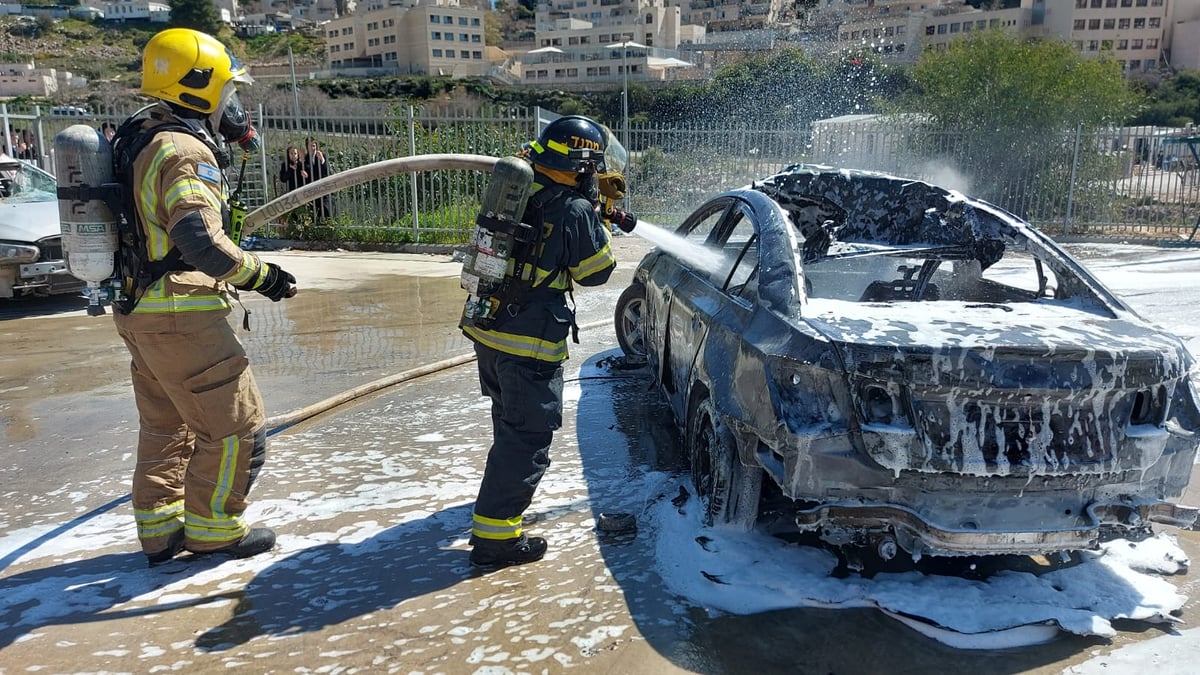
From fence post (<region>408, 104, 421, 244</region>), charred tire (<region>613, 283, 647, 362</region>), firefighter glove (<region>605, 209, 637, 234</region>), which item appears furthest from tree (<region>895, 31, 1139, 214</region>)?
firefighter glove (<region>605, 209, 637, 234</region>)

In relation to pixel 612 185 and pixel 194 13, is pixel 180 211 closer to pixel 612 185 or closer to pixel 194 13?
pixel 612 185

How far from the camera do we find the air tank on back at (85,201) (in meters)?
3.25

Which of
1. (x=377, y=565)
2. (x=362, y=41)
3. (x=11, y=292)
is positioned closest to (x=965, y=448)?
(x=377, y=565)

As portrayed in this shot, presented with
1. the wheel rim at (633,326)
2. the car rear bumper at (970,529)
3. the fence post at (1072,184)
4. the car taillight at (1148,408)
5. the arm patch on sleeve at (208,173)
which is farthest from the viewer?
the fence post at (1072,184)

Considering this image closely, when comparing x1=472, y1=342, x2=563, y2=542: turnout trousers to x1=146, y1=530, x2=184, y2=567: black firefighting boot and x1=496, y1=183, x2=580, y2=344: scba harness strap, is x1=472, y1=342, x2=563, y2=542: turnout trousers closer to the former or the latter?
x1=496, y1=183, x2=580, y2=344: scba harness strap

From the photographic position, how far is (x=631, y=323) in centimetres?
636

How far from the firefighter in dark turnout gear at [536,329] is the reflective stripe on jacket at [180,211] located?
3.44 ft

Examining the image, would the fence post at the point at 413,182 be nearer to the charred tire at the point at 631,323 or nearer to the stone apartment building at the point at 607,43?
the charred tire at the point at 631,323

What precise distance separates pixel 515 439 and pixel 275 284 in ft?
3.88

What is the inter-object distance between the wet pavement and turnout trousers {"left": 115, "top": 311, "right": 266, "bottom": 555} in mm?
200

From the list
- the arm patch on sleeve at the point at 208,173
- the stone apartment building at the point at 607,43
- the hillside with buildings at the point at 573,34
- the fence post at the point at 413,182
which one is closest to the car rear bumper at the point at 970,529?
the arm patch on sleeve at the point at 208,173

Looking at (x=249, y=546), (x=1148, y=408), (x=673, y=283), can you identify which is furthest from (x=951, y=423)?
(x=249, y=546)

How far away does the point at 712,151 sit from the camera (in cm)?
1522

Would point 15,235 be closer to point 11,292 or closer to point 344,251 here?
point 11,292
